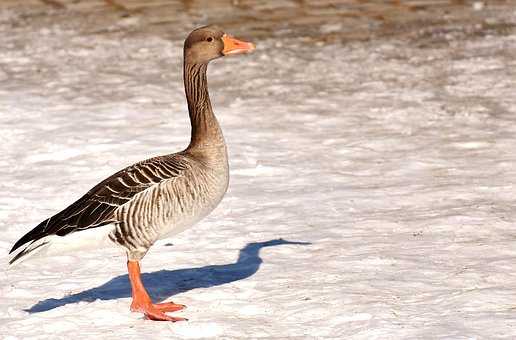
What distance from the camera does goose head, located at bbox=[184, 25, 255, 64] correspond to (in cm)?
786

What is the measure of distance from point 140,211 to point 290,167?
4.29 m

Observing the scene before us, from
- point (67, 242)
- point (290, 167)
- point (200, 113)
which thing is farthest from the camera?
point (290, 167)

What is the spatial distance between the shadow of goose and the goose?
0.51 meters

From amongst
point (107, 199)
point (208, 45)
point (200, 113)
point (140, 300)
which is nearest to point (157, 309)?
point (140, 300)

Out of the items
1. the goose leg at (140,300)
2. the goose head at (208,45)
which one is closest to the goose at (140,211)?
the goose leg at (140,300)

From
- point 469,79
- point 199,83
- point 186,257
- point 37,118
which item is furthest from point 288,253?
point 469,79

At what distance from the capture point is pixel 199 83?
796 centimetres

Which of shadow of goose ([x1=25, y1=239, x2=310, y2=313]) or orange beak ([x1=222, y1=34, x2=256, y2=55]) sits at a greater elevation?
orange beak ([x1=222, y1=34, x2=256, y2=55])

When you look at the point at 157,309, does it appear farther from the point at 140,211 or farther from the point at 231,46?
the point at 231,46

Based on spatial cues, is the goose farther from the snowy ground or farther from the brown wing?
the snowy ground

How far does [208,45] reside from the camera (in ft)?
25.8

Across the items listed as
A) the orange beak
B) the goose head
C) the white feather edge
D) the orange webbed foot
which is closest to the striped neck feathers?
the goose head

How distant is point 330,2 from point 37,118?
6.98 metres

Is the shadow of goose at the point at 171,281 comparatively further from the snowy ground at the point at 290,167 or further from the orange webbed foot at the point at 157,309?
the orange webbed foot at the point at 157,309
